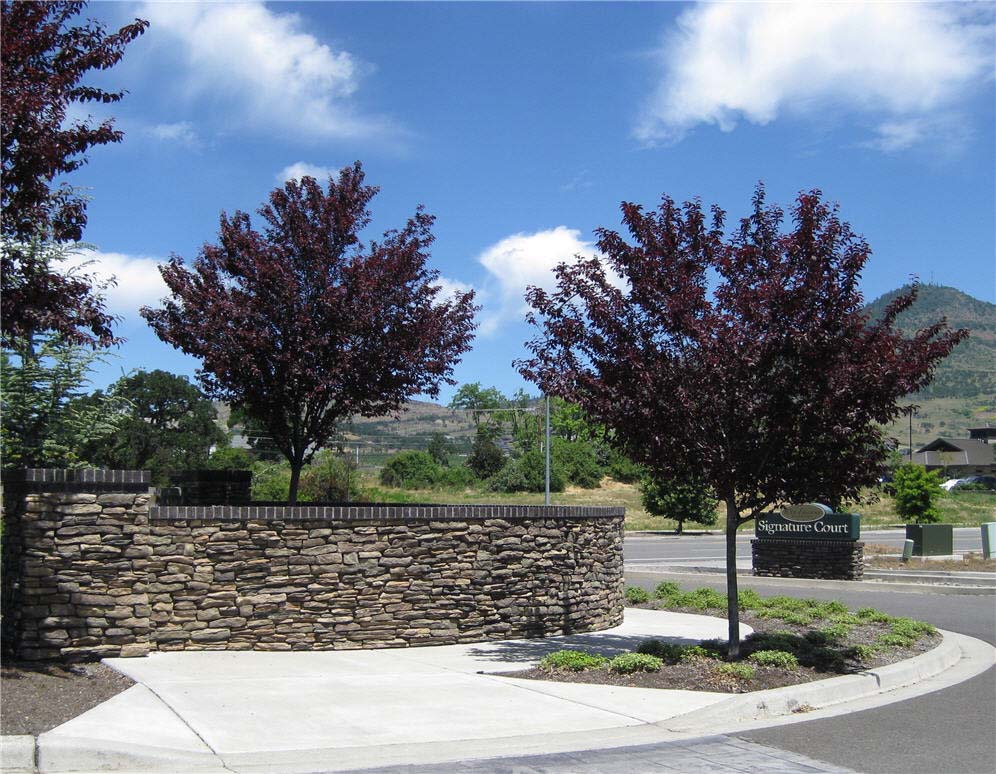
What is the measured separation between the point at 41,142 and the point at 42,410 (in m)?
9.12

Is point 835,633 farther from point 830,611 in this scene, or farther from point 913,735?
point 913,735

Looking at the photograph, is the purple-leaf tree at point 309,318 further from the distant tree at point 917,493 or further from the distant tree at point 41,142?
the distant tree at point 917,493

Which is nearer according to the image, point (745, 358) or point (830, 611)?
point (745, 358)

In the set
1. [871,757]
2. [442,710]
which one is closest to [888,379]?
[871,757]

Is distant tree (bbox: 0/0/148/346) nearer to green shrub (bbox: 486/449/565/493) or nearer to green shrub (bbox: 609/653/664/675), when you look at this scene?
green shrub (bbox: 609/653/664/675)

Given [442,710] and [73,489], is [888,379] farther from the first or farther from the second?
[73,489]

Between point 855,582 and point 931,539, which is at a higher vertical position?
point 931,539

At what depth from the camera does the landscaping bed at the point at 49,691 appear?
6.77 metres

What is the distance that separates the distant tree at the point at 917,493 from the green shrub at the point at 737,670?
82.7ft

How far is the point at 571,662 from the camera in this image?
9.82 meters

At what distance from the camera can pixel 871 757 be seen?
23.4 feet

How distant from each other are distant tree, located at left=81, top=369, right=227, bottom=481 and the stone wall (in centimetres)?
2175

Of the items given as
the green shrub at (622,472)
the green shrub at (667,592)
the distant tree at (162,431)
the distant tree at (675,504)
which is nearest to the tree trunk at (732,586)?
the green shrub at (667,592)

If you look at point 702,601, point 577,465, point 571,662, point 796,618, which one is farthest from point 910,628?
point 577,465
